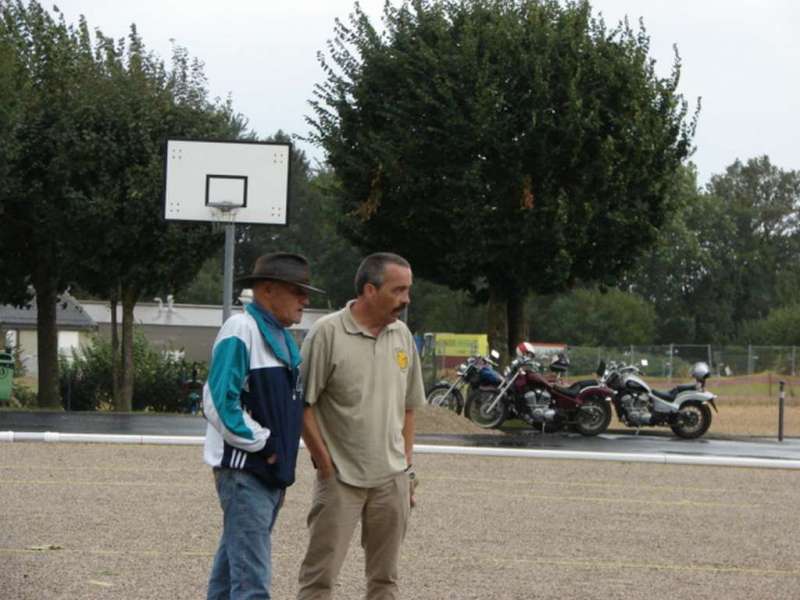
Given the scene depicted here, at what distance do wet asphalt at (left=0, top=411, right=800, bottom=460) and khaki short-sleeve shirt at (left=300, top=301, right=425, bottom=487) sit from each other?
1334cm

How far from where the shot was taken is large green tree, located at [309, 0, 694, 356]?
28031mm

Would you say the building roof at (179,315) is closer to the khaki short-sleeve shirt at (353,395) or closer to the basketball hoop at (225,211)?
the basketball hoop at (225,211)

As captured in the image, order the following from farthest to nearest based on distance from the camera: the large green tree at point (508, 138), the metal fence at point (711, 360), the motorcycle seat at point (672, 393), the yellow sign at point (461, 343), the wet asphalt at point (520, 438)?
the yellow sign at point (461, 343), the metal fence at point (711, 360), the large green tree at point (508, 138), the motorcycle seat at point (672, 393), the wet asphalt at point (520, 438)

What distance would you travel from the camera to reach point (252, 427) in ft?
20.8

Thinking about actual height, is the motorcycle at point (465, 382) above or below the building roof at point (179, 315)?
below

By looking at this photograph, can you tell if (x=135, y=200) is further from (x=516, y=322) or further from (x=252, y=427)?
(x=252, y=427)

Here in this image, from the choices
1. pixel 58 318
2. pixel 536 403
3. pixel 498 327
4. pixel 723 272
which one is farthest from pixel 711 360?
pixel 723 272

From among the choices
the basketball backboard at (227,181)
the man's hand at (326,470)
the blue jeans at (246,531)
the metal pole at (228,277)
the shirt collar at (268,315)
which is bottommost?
the blue jeans at (246,531)

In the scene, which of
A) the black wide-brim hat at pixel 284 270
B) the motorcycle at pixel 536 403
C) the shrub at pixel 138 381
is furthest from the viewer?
the shrub at pixel 138 381

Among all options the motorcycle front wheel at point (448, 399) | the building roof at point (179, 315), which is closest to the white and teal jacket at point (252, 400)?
the motorcycle front wheel at point (448, 399)

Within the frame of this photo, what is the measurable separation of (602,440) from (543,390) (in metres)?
1.60

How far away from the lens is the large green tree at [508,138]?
28.0m

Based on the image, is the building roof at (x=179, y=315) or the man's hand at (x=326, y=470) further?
the building roof at (x=179, y=315)

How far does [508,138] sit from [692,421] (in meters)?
6.48
